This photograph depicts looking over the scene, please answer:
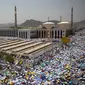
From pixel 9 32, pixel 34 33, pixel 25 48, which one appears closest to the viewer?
pixel 25 48

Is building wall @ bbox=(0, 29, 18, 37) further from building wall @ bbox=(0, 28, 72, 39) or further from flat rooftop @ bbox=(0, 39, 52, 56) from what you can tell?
flat rooftop @ bbox=(0, 39, 52, 56)

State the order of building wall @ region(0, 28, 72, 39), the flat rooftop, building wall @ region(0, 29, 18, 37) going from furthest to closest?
1. building wall @ region(0, 29, 18, 37)
2. building wall @ region(0, 28, 72, 39)
3. the flat rooftop

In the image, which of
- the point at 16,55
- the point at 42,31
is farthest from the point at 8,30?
the point at 16,55

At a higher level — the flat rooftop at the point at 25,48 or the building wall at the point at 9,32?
the building wall at the point at 9,32

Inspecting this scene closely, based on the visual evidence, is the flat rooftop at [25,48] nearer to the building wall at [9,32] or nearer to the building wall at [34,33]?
the building wall at [34,33]

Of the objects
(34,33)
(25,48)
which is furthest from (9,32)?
(25,48)

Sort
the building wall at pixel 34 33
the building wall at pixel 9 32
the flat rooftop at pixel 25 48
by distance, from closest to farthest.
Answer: the flat rooftop at pixel 25 48
the building wall at pixel 34 33
the building wall at pixel 9 32

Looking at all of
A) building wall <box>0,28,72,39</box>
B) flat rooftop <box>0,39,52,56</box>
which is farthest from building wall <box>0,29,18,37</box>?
flat rooftop <box>0,39,52,56</box>

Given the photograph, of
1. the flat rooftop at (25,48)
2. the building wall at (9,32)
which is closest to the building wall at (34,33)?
the building wall at (9,32)

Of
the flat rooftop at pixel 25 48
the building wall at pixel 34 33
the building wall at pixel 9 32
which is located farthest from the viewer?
the building wall at pixel 9 32

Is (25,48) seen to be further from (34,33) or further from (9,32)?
(9,32)

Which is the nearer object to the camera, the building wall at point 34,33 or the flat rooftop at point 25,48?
the flat rooftop at point 25,48

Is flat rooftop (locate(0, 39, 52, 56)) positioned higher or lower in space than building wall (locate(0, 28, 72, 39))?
lower

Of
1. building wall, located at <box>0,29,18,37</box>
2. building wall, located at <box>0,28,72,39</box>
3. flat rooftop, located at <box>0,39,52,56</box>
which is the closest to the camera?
flat rooftop, located at <box>0,39,52,56</box>
